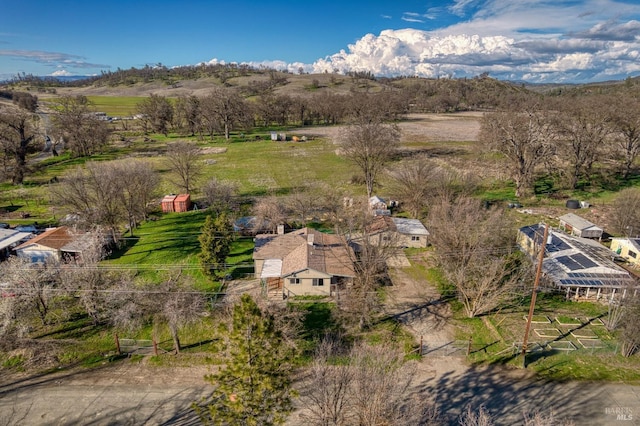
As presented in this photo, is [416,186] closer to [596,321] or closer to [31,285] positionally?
[596,321]

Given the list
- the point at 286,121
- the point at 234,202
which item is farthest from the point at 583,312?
the point at 286,121

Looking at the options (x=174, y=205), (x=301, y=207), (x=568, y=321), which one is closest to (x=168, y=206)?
(x=174, y=205)

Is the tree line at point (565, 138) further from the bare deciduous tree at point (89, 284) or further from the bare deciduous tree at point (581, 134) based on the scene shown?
the bare deciduous tree at point (89, 284)

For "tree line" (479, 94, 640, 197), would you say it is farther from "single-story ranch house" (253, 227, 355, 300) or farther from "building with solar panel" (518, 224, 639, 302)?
"single-story ranch house" (253, 227, 355, 300)

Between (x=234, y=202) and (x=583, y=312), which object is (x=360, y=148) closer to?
(x=234, y=202)

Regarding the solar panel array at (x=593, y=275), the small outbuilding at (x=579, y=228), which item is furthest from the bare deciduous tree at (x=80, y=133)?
the solar panel array at (x=593, y=275)
